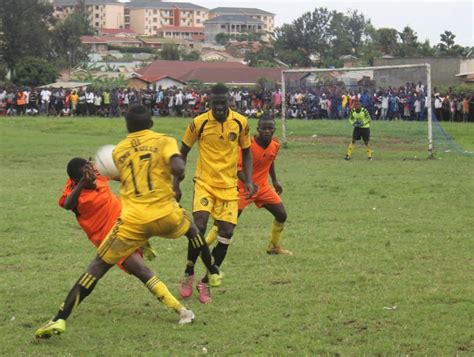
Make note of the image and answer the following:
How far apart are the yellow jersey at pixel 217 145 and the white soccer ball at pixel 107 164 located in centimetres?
173

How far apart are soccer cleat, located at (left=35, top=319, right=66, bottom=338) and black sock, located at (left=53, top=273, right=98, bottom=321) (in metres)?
0.16

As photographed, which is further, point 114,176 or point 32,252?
point 32,252

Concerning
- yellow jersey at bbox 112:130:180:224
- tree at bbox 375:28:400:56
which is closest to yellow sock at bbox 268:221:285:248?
yellow jersey at bbox 112:130:180:224

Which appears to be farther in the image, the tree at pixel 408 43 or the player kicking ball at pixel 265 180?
the tree at pixel 408 43

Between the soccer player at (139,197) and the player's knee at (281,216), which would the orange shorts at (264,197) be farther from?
the soccer player at (139,197)

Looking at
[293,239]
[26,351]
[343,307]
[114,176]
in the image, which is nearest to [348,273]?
[343,307]

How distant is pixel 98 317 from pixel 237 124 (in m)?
2.53

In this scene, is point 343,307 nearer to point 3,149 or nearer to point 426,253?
point 426,253

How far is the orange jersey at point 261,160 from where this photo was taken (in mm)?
11453

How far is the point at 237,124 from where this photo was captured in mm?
9680

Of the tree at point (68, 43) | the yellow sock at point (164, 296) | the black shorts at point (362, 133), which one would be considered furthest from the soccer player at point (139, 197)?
the tree at point (68, 43)

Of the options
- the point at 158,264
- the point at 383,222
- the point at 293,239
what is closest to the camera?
the point at 158,264

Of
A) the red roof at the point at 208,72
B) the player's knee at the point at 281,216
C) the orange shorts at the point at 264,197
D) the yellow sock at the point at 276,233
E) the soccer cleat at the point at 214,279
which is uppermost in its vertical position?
the red roof at the point at 208,72

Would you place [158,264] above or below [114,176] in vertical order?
below
